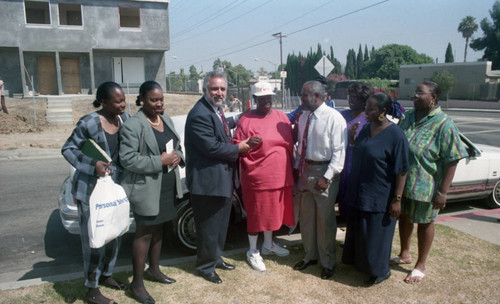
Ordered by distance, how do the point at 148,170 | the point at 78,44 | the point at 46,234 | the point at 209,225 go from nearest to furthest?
the point at 148,170, the point at 209,225, the point at 46,234, the point at 78,44

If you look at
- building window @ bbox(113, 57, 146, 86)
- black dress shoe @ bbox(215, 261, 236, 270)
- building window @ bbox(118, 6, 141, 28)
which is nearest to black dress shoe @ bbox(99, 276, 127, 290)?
black dress shoe @ bbox(215, 261, 236, 270)

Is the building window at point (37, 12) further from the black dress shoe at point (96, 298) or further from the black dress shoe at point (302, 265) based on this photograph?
the black dress shoe at point (302, 265)

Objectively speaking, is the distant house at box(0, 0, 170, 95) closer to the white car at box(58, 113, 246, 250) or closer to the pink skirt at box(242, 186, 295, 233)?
the white car at box(58, 113, 246, 250)

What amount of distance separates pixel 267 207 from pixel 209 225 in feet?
2.02

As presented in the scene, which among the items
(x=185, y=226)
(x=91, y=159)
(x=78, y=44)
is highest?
(x=78, y=44)

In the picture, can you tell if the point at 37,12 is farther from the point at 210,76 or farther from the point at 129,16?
the point at 210,76

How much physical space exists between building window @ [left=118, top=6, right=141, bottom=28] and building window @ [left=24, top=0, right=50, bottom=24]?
442cm

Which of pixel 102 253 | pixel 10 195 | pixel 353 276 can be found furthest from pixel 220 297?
pixel 10 195

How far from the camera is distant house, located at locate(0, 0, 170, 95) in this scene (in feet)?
73.8

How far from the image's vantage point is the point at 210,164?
358 cm

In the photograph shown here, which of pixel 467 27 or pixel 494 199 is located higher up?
pixel 467 27

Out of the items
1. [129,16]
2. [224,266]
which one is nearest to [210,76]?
[224,266]

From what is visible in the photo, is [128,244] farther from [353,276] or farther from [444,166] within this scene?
[444,166]

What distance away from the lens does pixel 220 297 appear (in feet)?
11.5
